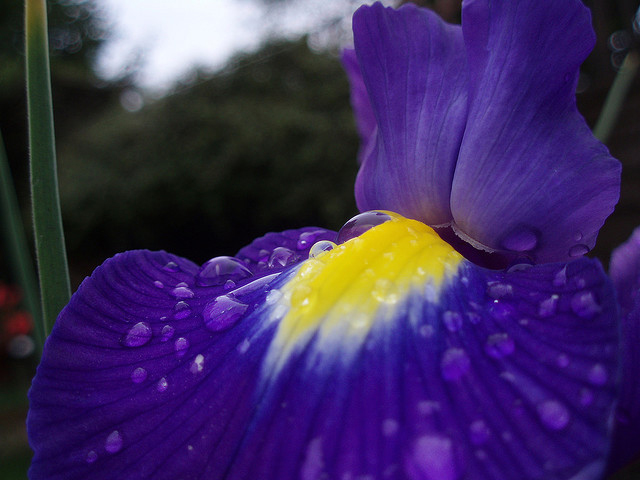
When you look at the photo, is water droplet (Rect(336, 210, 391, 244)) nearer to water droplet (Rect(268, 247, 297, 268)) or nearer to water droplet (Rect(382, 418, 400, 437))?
water droplet (Rect(268, 247, 297, 268))

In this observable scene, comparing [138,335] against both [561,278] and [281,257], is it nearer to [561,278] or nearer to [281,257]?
[281,257]

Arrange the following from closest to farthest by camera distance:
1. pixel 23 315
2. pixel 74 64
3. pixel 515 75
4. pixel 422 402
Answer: pixel 422 402 → pixel 515 75 → pixel 23 315 → pixel 74 64

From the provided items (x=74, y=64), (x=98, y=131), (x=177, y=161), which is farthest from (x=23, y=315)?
(x=74, y=64)

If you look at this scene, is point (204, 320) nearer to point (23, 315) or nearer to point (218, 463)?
point (218, 463)

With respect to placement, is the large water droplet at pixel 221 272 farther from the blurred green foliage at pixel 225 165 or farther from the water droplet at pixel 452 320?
the blurred green foliage at pixel 225 165

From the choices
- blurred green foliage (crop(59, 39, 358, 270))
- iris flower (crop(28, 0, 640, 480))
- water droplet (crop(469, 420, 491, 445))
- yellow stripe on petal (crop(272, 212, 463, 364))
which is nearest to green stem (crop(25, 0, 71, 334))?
iris flower (crop(28, 0, 640, 480))
